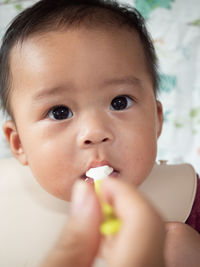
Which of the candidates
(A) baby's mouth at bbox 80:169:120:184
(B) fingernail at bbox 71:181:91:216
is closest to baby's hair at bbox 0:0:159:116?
(A) baby's mouth at bbox 80:169:120:184

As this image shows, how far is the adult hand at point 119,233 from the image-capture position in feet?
1.31

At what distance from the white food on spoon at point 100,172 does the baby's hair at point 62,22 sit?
298 millimetres

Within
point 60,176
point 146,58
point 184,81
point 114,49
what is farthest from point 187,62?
point 60,176

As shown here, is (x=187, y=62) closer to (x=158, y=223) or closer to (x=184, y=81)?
(x=184, y=81)

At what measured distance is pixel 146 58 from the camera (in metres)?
0.90

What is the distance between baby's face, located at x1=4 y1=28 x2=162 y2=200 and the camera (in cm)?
76

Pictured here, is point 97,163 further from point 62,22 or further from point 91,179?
point 62,22

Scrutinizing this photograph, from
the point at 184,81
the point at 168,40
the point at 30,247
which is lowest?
the point at 30,247

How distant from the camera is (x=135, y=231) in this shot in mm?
399

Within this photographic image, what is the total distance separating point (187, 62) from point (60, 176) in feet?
2.78

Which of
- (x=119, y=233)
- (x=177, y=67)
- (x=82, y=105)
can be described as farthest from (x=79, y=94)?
(x=177, y=67)

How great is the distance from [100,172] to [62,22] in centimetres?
35

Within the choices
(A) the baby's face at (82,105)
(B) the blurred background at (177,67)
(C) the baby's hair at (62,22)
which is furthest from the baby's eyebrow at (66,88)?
(B) the blurred background at (177,67)

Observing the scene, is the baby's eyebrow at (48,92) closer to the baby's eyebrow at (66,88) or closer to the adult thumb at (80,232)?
the baby's eyebrow at (66,88)
